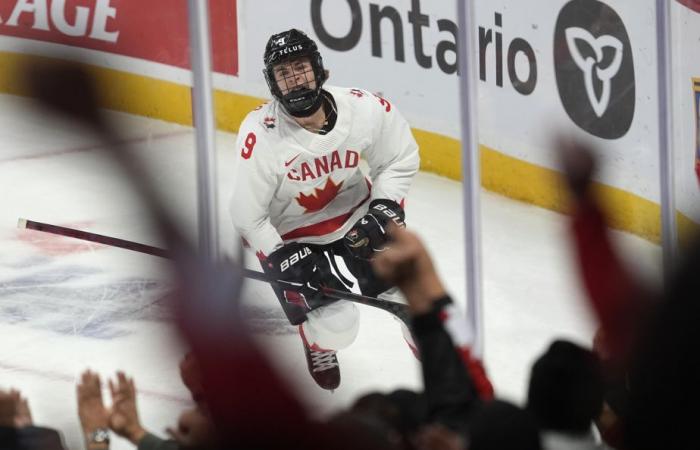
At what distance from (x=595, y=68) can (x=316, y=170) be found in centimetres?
133

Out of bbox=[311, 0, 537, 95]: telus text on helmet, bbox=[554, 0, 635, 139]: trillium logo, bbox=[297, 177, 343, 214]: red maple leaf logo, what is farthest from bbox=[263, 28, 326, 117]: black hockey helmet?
bbox=[554, 0, 635, 139]: trillium logo

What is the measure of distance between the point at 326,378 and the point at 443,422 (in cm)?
194

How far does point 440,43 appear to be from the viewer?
3754 millimetres

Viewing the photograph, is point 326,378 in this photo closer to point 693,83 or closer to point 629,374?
point 693,83

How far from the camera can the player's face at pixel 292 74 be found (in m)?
2.86

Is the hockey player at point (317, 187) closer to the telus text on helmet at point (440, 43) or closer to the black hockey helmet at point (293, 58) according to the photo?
the black hockey helmet at point (293, 58)

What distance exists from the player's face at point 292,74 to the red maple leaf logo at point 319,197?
0.91ft

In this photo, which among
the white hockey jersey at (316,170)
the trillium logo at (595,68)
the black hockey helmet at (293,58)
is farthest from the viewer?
the trillium logo at (595,68)

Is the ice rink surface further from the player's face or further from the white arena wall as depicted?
the player's face

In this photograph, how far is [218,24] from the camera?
347 centimetres

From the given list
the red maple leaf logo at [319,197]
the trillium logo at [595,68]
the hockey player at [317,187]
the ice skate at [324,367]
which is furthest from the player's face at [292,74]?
the trillium logo at [595,68]

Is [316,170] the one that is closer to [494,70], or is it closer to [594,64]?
[494,70]

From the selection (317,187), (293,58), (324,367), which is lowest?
(324,367)

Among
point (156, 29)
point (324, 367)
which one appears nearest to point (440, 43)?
point (156, 29)
